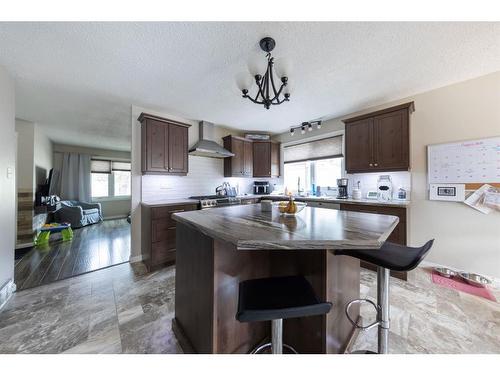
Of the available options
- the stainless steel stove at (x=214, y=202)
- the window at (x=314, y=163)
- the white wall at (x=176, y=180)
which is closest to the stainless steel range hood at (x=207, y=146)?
the white wall at (x=176, y=180)

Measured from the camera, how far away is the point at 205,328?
3.54ft

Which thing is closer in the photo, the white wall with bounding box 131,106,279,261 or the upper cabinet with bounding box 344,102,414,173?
the upper cabinet with bounding box 344,102,414,173

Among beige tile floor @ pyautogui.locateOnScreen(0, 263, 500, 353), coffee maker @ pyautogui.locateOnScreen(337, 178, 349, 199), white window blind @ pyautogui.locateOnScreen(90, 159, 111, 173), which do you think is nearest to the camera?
beige tile floor @ pyautogui.locateOnScreen(0, 263, 500, 353)

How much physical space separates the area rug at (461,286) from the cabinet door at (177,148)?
12.4 feet

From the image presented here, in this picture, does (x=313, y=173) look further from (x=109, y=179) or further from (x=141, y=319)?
(x=109, y=179)

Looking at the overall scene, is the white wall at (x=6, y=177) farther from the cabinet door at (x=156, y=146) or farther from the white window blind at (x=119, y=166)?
the white window blind at (x=119, y=166)

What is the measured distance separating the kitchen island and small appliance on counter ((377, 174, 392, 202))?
2.06m

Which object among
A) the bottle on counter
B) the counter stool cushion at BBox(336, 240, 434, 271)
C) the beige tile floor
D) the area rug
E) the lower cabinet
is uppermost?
the bottle on counter

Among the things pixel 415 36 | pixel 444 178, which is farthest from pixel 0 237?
pixel 444 178

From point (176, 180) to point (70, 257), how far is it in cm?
199

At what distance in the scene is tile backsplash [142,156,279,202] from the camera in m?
3.09

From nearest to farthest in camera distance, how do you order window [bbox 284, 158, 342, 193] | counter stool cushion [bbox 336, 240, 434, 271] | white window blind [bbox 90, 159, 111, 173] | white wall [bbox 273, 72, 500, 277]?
counter stool cushion [bbox 336, 240, 434, 271] → white wall [bbox 273, 72, 500, 277] → window [bbox 284, 158, 342, 193] → white window blind [bbox 90, 159, 111, 173]

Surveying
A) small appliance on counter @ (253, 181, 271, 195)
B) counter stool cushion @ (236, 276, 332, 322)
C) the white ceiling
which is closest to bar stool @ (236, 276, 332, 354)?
counter stool cushion @ (236, 276, 332, 322)

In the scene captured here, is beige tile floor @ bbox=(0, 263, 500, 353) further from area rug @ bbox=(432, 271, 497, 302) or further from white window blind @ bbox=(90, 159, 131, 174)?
white window blind @ bbox=(90, 159, 131, 174)
